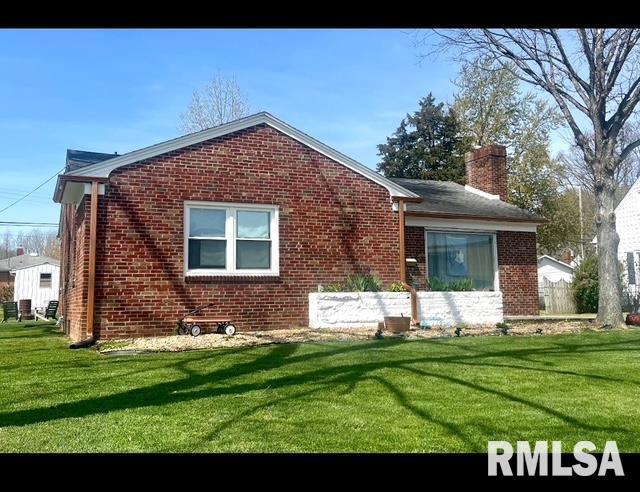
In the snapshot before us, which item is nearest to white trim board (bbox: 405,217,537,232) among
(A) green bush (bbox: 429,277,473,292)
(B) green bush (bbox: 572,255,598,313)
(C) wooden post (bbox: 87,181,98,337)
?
(A) green bush (bbox: 429,277,473,292)

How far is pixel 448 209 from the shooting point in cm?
1631

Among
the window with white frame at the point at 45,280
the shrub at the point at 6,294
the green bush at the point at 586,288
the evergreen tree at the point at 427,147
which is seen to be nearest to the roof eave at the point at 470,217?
the green bush at the point at 586,288

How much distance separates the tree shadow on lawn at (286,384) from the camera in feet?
16.0

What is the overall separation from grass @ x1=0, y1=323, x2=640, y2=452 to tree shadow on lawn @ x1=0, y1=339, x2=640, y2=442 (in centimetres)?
2

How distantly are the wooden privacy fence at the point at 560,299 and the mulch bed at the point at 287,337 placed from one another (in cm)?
1036

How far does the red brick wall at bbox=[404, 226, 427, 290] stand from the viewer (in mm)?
15492

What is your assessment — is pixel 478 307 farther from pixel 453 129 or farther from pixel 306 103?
pixel 453 129

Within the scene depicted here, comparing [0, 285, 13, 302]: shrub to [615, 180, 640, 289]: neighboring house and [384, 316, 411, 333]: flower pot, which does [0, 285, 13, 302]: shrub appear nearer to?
[384, 316, 411, 333]: flower pot

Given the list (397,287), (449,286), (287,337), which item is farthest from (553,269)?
(287,337)

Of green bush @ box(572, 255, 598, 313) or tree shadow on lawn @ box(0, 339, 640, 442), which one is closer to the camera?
tree shadow on lawn @ box(0, 339, 640, 442)

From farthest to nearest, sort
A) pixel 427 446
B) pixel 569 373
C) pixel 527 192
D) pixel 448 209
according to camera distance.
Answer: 1. pixel 527 192
2. pixel 448 209
3. pixel 569 373
4. pixel 427 446

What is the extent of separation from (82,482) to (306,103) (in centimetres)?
897

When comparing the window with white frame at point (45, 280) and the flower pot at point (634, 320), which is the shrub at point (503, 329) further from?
the window with white frame at point (45, 280)

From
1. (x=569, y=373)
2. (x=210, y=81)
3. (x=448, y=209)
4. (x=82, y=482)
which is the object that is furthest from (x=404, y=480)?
(x=210, y=81)
